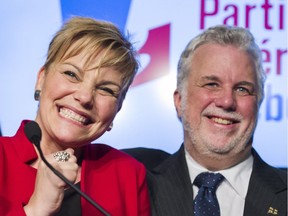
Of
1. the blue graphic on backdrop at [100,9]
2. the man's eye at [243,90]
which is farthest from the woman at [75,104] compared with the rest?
the blue graphic on backdrop at [100,9]

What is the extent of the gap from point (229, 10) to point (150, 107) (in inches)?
16.1

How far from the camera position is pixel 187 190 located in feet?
5.74

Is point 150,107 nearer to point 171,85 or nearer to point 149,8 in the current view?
point 171,85

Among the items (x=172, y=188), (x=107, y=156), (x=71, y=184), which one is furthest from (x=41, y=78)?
(x=172, y=188)

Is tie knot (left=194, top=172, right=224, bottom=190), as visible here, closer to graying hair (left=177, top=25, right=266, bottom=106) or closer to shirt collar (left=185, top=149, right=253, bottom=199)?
shirt collar (left=185, top=149, right=253, bottom=199)

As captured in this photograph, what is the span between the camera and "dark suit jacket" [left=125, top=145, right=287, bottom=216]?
1.71 meters

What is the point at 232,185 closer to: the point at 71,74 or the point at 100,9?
the point at 71,74

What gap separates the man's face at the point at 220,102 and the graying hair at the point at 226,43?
2 centimetres

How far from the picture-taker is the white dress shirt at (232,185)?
1755mm

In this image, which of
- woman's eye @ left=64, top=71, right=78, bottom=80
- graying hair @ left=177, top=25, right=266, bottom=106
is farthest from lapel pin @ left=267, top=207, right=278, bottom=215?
woman's eye @ left=64, top=71, right=78, bottom=80

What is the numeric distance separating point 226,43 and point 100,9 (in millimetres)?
467

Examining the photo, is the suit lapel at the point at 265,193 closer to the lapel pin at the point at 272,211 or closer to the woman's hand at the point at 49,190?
the lapel pin at the point at 272,211

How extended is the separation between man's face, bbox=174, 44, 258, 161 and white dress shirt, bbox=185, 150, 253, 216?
6 centimetres

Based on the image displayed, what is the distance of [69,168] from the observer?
1.23 m
